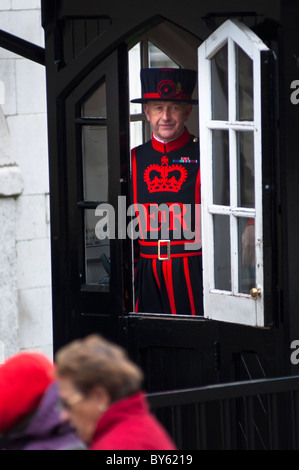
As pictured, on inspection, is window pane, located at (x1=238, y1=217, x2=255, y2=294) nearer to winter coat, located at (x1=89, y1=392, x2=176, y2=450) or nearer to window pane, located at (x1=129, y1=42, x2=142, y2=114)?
winter coat, located at (x1=89, y1=392, x2=176, y2=450)

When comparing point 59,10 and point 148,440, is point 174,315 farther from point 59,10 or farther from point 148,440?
point 148,440

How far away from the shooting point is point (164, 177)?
647 centimetres

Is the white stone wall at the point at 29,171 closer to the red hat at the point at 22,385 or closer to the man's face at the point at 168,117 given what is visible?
the man's face at the point at 168,117

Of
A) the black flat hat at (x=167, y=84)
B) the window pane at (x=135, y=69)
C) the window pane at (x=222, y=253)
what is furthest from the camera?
the window pane at (x=135, y=69)

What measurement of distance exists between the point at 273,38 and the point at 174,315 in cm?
149

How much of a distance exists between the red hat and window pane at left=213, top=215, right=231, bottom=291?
2583 mm

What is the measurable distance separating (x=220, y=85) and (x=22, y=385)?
9.13 feet

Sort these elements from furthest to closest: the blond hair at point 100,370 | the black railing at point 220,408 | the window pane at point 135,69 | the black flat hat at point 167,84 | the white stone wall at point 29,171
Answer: the window pane at point 135,69
the white stone wall at point 29,171
the black flat hat at point 167,84
the black railing at point 220,408
the blond hair at point 100,370

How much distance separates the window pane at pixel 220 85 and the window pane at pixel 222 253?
1.62 feet

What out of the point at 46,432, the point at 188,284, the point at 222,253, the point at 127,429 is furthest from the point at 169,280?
the point at 127,429

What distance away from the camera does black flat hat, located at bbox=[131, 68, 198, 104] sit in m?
6.43

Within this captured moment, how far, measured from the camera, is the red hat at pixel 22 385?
3.37 m

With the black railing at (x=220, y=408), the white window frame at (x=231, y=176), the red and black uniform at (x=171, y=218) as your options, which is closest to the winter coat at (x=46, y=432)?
the black railing at (x=220, y=408)
